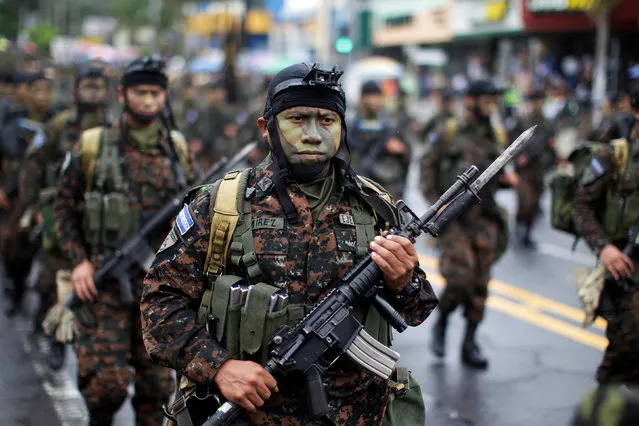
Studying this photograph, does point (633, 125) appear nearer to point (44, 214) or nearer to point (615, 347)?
point (615, 347)

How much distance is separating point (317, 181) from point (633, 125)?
2627mm

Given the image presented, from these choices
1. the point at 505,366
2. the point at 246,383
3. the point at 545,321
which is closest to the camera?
the point at 246,383

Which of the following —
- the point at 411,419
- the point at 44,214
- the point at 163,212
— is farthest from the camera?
the point at 44,214

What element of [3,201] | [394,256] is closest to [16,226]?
[3,201]

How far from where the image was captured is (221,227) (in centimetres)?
321

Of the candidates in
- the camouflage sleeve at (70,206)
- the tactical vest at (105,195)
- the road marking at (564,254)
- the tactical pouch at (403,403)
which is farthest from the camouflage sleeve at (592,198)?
the road marking at (564,254)

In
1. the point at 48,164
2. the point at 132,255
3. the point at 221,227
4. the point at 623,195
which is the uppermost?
the point at 221,227

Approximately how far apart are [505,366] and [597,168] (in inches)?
87.7

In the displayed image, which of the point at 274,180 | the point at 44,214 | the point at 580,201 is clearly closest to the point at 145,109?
the point at 44,214

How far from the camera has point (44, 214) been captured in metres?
6.25

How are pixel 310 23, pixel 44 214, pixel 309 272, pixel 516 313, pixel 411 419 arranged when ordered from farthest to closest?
pixel 310 23, pixel 516 313, pixel 44 214, pixel 411 419, pixel 309 272

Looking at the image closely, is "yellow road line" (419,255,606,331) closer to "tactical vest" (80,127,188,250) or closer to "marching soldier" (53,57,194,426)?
"marching soldier" (53,57,194,426)

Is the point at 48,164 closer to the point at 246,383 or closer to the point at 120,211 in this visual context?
the point at 120,211

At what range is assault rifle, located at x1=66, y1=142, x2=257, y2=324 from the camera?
5.00 m
